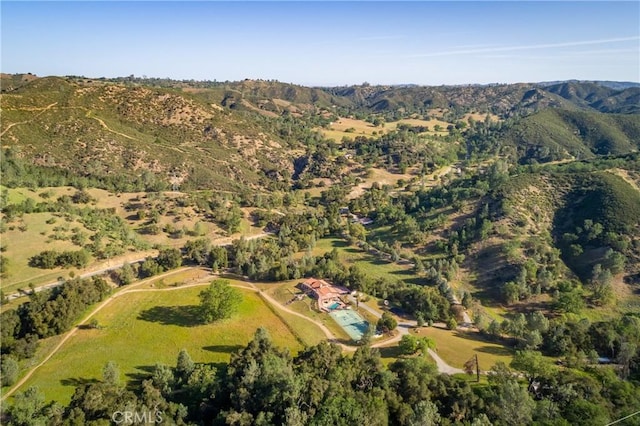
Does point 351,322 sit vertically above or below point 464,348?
above

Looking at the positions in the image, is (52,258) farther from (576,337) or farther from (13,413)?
(576,337)

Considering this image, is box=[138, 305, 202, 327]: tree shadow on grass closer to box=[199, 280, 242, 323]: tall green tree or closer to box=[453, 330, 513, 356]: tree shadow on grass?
box=[199, 280, 242, 323]: tall green tree

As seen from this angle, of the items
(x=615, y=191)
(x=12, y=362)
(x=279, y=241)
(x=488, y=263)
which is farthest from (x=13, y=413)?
(x=615, y=191)

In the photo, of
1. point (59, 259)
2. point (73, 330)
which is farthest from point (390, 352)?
point (59, 259)

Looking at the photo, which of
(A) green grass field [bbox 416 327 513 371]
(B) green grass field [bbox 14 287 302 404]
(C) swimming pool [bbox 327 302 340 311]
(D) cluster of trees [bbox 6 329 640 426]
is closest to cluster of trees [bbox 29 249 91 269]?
(B) green grass field [bbox 14 287 302 404]

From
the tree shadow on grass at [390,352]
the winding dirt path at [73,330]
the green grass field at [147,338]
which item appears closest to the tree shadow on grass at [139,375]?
the green grass field at [147,338]

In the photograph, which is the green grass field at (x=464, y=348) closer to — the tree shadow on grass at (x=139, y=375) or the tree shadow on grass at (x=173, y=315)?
the tree shadow on grass at (x=173, y=315)

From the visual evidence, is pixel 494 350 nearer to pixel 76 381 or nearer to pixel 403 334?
pixel 403 334
